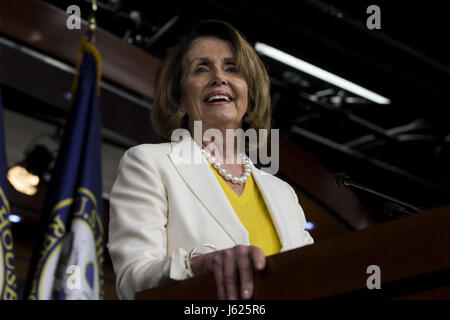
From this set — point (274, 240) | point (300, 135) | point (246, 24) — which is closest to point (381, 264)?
point (274, 240)

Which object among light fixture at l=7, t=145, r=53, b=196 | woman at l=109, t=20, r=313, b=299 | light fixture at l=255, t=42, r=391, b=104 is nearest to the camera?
woman at l=109, t=20, r=313, b=299

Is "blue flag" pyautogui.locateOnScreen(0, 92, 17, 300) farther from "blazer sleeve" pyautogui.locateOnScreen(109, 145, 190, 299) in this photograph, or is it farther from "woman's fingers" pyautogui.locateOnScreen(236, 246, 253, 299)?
"woman's fingers" pyautogui.locateOnScreen(236, 246, 253, 299)

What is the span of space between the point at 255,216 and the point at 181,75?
0.44m

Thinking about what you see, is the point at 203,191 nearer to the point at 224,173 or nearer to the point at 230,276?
the point at 224,173

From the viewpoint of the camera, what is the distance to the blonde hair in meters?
1.41

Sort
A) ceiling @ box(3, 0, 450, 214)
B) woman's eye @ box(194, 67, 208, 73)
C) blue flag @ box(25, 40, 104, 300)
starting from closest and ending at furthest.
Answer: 1. woman's eye @ box(194, 67, 208, 73)
2. blue flag @ box(25, 40, 104, 300)
3. ceiling @ box(3, 0, 450, 214)

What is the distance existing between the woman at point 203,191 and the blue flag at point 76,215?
2.73 ft

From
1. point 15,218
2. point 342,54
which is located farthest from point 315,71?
point 15,218

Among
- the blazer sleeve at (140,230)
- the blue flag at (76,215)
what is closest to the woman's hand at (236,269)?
the blazer sleeve at (140,230)

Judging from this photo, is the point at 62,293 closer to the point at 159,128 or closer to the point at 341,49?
the point at 159,128

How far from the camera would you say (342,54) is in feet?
12.6

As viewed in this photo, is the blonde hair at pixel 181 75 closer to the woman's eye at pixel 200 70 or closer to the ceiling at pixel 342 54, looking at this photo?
the woman's eye at pixel 200 70

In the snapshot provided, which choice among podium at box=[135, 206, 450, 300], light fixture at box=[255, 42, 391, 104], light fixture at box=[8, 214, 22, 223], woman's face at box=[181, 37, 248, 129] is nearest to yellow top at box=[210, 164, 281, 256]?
woman's face at box=[181, 37, 248, 129]

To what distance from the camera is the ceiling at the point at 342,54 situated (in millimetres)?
3568
